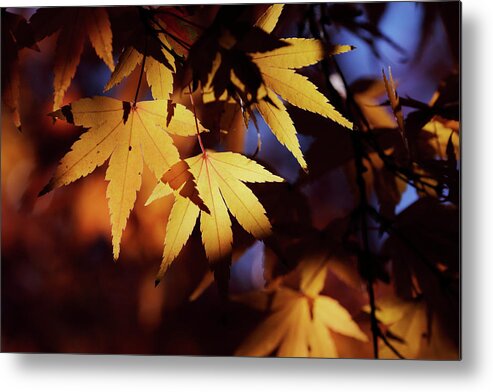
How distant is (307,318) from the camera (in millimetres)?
1152

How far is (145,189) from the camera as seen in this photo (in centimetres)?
115

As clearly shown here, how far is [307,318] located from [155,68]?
0.49 m

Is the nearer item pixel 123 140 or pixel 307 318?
pixel 123 140

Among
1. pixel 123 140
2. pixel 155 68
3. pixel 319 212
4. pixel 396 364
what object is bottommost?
pixel 396 364

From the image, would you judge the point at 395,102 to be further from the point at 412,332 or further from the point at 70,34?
the point at 70,34

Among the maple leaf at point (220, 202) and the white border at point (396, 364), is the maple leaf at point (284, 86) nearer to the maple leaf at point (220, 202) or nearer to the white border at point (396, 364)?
the maple leaf at point (220, 202)

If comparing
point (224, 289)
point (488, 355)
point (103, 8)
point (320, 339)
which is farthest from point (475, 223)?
point (103, 8)

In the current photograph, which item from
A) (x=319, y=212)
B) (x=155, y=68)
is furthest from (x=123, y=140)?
(x=319, y=212)

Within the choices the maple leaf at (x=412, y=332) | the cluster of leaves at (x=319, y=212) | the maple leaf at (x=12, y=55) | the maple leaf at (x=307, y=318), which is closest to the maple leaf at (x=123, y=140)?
the cluster of leaves at (x=319, y=212)

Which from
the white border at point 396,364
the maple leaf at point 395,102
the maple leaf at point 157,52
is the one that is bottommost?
the white border at point 396,364

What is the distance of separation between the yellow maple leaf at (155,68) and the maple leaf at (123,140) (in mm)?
28

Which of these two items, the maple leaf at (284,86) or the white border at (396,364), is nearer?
the maple leaf at (284,86)

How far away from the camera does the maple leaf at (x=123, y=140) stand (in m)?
1.05

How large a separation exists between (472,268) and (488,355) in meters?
0.15
